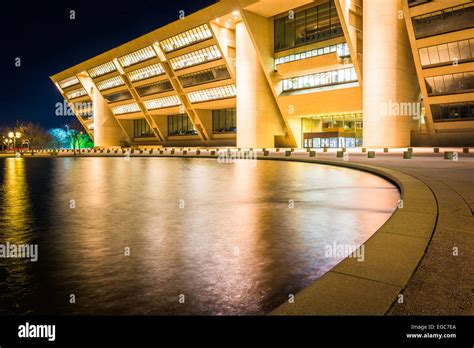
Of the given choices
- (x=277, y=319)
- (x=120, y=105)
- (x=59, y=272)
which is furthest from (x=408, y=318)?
(x=120, y=105)

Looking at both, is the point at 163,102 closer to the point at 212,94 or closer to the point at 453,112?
the point at 212,94

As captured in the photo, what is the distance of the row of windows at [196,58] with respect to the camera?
56287 millimetres

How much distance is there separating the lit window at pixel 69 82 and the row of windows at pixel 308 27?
55894 millimetres

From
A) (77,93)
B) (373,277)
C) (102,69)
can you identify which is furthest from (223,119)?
(373,277)

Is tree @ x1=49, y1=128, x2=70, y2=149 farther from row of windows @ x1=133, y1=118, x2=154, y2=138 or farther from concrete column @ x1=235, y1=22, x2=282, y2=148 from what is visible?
concrete column @ x1=235, y1=22, x2=282, y2=148

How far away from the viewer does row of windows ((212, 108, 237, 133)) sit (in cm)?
6756

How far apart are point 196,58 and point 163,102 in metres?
14.3

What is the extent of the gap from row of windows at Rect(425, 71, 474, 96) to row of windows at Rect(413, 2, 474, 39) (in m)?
4.66

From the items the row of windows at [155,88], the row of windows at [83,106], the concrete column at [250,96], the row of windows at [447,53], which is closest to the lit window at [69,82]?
the row of windows at [83,106]

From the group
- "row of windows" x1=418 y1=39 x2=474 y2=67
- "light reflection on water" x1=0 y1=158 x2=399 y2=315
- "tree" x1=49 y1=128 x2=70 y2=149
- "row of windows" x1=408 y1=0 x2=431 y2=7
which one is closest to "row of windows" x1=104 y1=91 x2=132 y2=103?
"row of windows" x1=408 y1=0 x2=431 y2=7

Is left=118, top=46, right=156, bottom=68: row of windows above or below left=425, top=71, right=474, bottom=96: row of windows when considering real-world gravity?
above

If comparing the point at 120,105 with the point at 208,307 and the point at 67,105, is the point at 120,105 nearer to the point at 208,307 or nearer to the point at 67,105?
the point at 67,105

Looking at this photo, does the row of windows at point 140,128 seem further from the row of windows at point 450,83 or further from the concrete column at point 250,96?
the row of windows at point 450,83

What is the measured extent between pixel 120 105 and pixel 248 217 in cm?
7943
